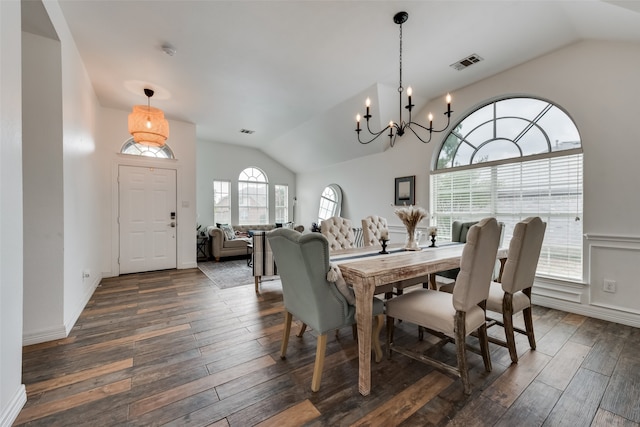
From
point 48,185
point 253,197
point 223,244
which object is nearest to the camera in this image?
point 48,185

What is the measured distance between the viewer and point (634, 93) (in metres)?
2.47

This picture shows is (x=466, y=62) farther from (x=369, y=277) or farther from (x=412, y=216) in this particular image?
(x=369, y=277)

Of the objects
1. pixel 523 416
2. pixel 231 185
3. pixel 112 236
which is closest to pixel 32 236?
pixel 112 236

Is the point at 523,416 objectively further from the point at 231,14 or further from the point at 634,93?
the point at 231,14

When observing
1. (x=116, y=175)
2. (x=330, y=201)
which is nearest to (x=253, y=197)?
(x=330, y=201)

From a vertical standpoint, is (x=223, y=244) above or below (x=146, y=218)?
below

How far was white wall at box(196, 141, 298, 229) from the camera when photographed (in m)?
6.54

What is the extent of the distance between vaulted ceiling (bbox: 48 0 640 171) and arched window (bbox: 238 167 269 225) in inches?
116

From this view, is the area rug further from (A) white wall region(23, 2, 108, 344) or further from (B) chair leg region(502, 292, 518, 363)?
(B) chair leg region(502, 292, 518, 363)

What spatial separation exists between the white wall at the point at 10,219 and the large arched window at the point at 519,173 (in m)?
4.49

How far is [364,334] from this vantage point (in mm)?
1579

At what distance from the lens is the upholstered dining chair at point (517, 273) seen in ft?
5.99

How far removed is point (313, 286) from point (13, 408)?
1.72 m

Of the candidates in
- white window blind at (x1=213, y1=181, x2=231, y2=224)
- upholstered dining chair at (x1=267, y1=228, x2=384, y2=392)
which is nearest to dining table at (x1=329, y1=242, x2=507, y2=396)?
upholstered dining chair at (x1=267, y1=228, x2=384, y2=392)
